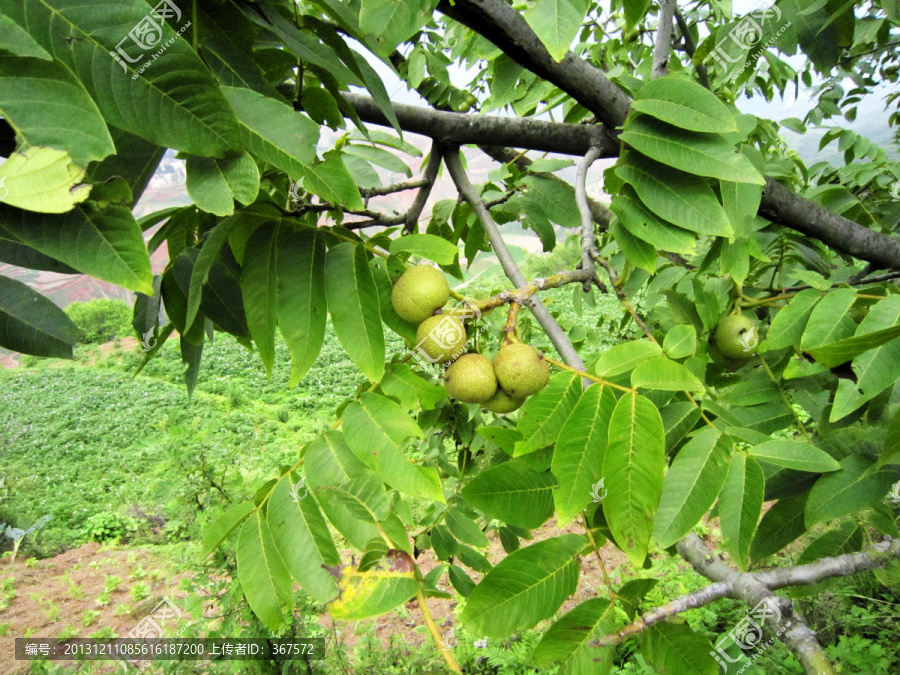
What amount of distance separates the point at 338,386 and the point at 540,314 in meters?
8.71

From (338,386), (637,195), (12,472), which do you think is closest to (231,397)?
(338,386)

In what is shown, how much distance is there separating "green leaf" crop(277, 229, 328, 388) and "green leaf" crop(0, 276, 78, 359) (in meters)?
0.37

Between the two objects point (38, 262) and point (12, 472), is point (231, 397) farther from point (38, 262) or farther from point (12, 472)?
point (38, 262)

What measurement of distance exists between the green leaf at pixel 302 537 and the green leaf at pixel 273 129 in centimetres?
68

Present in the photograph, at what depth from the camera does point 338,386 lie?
935 cm

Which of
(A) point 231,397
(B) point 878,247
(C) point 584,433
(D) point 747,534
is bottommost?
(A) point 231,397

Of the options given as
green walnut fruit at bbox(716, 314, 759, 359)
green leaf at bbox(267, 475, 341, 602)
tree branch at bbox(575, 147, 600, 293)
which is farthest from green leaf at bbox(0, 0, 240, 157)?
green walnut fruit at bbox(716, 314, 759, 359)

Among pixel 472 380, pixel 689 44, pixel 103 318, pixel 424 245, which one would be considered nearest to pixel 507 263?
pixel 424 245

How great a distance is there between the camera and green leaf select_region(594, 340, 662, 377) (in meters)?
0.93

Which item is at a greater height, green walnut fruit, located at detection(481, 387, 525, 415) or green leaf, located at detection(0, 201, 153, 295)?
green leaf, located at detection(0, 201, 153, 295)

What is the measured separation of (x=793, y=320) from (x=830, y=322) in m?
0.10

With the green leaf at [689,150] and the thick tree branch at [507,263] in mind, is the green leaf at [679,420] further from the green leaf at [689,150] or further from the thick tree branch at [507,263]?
the green leaf at [689,150]

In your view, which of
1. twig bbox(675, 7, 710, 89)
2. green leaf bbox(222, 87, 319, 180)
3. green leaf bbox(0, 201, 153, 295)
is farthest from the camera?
twig bbox(675, 7, 710, 89)

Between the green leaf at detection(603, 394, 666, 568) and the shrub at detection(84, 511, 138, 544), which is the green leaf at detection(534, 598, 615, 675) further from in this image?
the shrub at detection(84, 511, 138, 544)
